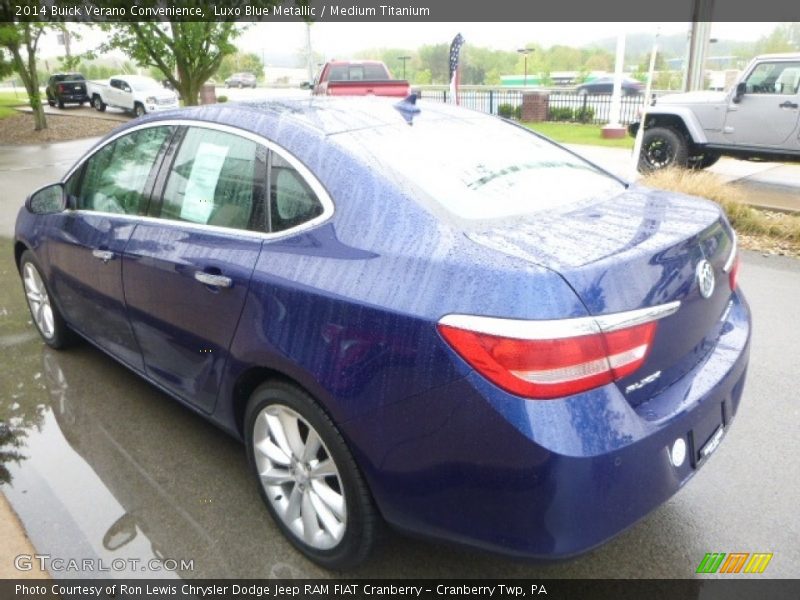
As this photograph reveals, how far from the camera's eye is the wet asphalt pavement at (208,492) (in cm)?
250

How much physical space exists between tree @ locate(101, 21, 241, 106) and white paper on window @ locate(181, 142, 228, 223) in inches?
564

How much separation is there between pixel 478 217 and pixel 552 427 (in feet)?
2.58

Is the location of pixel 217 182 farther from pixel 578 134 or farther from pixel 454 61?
pixel 578 134

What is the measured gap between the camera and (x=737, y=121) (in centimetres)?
1021

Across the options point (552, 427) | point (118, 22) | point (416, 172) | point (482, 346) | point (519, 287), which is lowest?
point (552, 427)

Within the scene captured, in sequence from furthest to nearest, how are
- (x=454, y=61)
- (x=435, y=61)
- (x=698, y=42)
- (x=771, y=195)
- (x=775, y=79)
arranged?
(x=435, y=61) → (x=454, y=61) → (x=698, y=42) → (x=775, y=79) → (x=771, y=195)

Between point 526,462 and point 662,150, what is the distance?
10.4m

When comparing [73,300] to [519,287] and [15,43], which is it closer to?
[519,287]

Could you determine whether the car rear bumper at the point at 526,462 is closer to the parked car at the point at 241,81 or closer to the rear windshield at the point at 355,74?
the rear windshield at the point at 355,74

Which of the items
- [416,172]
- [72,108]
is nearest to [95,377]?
[416,172]

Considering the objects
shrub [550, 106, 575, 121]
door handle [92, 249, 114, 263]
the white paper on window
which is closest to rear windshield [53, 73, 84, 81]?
shrub [550, 106, 575, 121]

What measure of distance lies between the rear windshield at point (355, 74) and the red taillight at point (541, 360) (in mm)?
16327

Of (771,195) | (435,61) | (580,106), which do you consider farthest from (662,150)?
(435,61)

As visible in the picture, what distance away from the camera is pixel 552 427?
5.75ft
